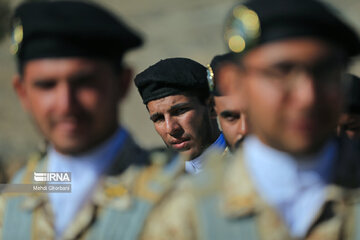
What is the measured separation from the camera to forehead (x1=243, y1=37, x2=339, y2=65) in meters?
2.21

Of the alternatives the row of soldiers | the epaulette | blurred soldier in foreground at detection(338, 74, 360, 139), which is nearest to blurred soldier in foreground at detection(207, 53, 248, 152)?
blurred soldier in foreground at detection(338, 74, 360, 139)

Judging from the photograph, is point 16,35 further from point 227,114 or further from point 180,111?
point 180,111

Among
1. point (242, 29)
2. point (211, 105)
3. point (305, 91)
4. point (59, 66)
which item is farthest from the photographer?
point (211, 105)

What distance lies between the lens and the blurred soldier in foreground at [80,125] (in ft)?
7.90

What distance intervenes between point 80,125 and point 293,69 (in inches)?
33.8

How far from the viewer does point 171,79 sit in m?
4.52

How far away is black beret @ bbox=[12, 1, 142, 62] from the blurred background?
14.2 meters

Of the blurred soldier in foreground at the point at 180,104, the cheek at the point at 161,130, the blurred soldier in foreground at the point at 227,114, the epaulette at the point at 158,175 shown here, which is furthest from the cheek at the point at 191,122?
the epaulette at the point at 158,175

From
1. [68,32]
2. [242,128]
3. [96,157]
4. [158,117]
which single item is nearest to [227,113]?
[242,128]

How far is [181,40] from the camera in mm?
22516

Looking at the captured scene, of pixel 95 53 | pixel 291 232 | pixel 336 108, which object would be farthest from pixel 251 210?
pixel 95 53

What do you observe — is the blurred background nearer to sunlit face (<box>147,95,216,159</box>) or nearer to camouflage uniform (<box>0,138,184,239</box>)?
sunlit face (<box>147,95,216,159</box>)

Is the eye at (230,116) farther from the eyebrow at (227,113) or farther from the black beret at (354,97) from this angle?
the black beret at (354,97)

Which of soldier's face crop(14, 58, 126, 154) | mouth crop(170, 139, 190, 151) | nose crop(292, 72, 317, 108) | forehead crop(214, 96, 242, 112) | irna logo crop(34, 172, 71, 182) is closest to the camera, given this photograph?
nose crop(292, 72, 317, 108)
